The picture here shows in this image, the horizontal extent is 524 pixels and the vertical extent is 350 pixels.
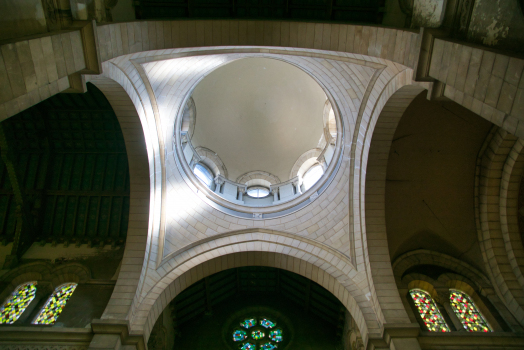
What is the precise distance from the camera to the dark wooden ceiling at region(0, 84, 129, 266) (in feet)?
34.7

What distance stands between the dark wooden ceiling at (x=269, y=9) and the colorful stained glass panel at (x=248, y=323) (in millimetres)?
9657

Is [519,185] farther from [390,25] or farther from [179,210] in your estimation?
[179,210]

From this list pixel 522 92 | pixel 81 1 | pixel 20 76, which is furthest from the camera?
pixel 81 1

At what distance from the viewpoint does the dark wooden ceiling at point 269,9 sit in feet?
20.6

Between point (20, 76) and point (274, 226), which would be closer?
point (20, 76)

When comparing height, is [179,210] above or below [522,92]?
above

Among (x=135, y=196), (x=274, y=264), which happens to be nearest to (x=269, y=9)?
(x=135, y=196)

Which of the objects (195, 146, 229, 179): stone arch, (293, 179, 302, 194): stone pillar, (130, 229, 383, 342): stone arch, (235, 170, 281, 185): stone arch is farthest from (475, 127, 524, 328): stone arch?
(195, 146, 229, 179): stone arch

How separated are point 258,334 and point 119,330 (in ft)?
17.5

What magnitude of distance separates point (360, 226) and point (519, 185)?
13.7 ft

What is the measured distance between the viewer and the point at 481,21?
4.00 metres

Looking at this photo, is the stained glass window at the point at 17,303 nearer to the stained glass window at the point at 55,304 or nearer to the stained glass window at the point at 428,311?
the stained glass window at the point at 55,304

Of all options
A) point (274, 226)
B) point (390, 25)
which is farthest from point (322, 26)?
point (274, 226)

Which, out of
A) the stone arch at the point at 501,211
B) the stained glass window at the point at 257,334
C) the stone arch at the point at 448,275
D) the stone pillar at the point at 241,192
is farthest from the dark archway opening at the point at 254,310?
the stone arch at the point at 501,211
